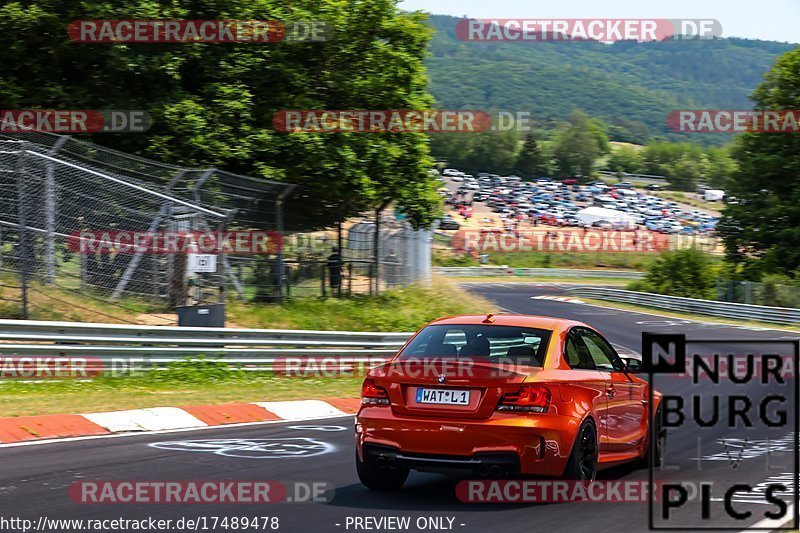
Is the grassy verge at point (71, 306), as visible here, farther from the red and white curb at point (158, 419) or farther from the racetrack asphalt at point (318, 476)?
the racetrack asphalt at point (318, 476)

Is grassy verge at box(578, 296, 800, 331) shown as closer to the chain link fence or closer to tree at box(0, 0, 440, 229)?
tree at box(0, 0, 440, 229)

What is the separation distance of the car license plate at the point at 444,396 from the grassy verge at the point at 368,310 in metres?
12.2

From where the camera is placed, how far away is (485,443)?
7.29m

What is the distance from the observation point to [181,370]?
15719 millimetres

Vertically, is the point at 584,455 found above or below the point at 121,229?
below

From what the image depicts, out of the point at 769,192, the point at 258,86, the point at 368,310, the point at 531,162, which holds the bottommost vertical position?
the point at 368,310

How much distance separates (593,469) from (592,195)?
127049 mm

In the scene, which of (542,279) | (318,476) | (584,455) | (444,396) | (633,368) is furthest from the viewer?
(542,279)

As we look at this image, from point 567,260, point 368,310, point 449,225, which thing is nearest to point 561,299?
point 567,260

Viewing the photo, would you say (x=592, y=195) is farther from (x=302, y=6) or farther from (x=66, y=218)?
(x=66, y=218)

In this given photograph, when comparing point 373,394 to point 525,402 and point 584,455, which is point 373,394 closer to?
point 525,402

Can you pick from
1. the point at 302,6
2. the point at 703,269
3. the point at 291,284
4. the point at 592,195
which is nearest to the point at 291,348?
the point at 291,284

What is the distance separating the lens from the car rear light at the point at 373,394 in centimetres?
776
